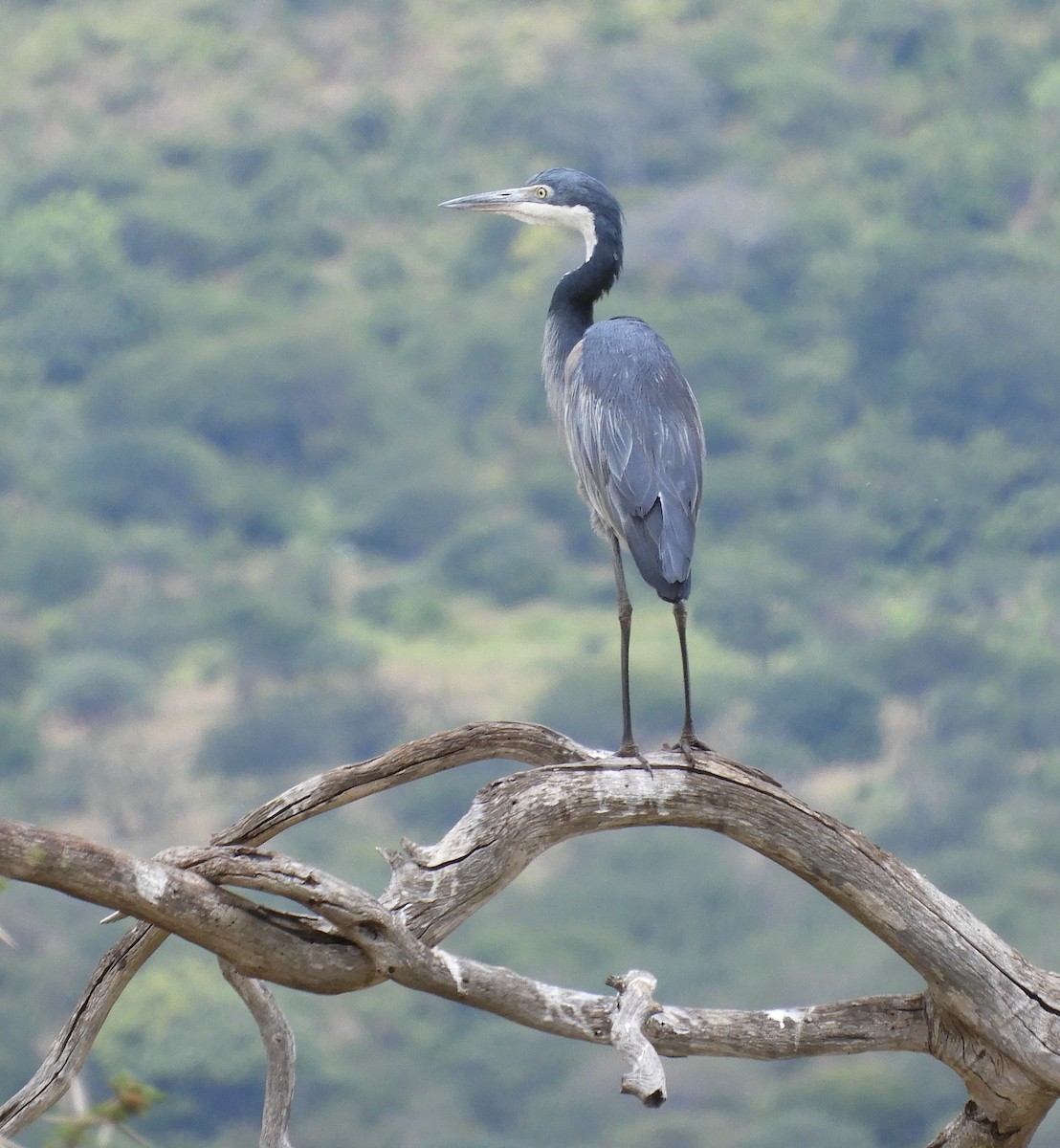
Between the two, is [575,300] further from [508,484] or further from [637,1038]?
[508,484]

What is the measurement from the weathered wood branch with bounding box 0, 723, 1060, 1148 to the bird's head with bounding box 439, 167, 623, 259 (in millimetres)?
2390

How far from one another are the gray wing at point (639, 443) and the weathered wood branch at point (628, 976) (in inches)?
31.4

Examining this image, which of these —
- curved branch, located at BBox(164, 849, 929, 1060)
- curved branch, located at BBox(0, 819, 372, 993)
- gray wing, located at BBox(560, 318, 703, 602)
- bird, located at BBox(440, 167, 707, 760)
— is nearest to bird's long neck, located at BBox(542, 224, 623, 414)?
bird, located at BBox(440, 167, 707, 760)

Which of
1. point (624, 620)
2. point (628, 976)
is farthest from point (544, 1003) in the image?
point (624, 620)

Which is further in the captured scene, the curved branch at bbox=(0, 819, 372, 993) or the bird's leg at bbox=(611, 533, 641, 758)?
the bird's leg at bbox=(611, 533, 641, 758)

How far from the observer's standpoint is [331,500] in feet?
228

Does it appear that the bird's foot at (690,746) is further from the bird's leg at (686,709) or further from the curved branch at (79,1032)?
the curved branch at (79,1032)

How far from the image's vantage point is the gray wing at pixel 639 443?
19.6 ft

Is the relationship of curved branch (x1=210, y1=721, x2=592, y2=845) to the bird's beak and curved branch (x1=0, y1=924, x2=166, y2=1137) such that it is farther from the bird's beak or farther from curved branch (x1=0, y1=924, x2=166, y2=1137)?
the bird's beak

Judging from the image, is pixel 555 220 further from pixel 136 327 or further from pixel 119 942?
pixel 136 327

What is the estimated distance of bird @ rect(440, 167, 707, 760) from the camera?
236 inches

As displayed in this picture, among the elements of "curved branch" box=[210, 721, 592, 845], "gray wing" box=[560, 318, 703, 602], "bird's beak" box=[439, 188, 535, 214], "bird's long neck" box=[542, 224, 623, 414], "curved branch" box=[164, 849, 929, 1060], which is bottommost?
"curved branch" box=[164, 849, 929, 1060]

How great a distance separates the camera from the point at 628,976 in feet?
15.5

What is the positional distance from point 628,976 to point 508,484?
64.8 m
